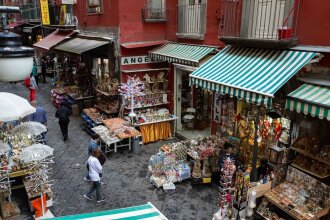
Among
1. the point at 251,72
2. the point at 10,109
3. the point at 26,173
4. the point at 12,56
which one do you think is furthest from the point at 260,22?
the point at 26,173

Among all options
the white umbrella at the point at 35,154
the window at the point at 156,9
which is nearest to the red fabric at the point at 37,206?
the white umbrella at the point at 35,154

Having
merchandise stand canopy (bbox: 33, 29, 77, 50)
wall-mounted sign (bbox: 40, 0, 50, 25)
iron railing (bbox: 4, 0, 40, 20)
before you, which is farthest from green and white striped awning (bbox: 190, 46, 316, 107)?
iron railing (bbox: 4, 0, 40, 20)

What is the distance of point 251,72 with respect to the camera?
8.09 metres

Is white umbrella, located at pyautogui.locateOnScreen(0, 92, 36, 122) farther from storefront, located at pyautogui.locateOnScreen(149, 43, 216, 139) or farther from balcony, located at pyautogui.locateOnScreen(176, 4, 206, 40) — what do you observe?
balcony, located at pyautogui.locateOnScreen(176, 4, 206, 40)

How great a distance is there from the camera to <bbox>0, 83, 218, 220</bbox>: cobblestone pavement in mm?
8703

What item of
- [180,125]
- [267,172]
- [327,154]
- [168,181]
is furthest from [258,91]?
[180,125]

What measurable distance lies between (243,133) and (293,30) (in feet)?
12.3

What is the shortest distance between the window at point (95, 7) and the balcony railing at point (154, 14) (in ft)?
8.56

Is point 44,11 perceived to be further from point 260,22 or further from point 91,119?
point 260,22

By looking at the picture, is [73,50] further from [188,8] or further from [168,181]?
[168,181]

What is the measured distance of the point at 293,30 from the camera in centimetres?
784

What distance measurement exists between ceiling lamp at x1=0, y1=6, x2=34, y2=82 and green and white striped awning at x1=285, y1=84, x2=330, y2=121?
557 centimetres

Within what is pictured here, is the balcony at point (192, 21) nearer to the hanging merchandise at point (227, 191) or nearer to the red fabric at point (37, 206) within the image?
the hanging merchandise at point (227, 191)

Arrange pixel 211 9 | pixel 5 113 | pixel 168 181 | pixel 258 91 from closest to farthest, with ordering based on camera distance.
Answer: pixel 258 91
pixel 5 113
pixel 168 181
pixel 211 9
